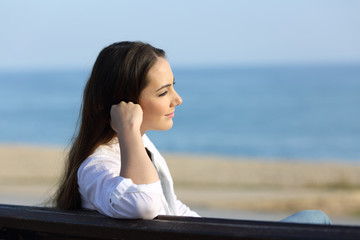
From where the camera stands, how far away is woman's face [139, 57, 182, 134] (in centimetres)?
221

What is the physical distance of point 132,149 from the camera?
6.35ft

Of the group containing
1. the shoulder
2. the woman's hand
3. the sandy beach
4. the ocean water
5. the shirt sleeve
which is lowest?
the sandy beach

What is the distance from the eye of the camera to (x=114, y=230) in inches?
65.9

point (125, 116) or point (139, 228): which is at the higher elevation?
point (125, 116)

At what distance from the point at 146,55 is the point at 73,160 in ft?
1.62

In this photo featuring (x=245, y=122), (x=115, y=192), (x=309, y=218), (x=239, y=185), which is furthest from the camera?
(x=245, y=122)

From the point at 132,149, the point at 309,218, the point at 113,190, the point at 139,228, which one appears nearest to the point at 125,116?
the point at 132,149

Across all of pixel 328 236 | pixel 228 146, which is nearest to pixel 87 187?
pixel 328 236

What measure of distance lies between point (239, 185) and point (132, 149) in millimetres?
10380

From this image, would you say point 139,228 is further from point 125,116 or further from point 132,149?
point 125,116

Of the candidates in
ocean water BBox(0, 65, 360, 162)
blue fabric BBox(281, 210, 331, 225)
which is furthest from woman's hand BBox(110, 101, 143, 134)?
ocean water BBox(0, 65, 360, 162)

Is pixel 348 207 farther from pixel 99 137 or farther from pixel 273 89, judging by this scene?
pixel 273 89

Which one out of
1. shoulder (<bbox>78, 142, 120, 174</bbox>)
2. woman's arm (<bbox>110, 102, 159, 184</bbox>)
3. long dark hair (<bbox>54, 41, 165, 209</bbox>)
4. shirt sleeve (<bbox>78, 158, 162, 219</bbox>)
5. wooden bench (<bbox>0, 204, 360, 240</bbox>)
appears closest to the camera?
wooden bench (<bbox>0, 204, 360, 240</bbox>)

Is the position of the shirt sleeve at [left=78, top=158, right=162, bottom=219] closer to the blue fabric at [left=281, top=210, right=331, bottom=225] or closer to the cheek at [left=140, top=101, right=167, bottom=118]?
the cheek at [left=140, top=101, right=167, bottom=118]
